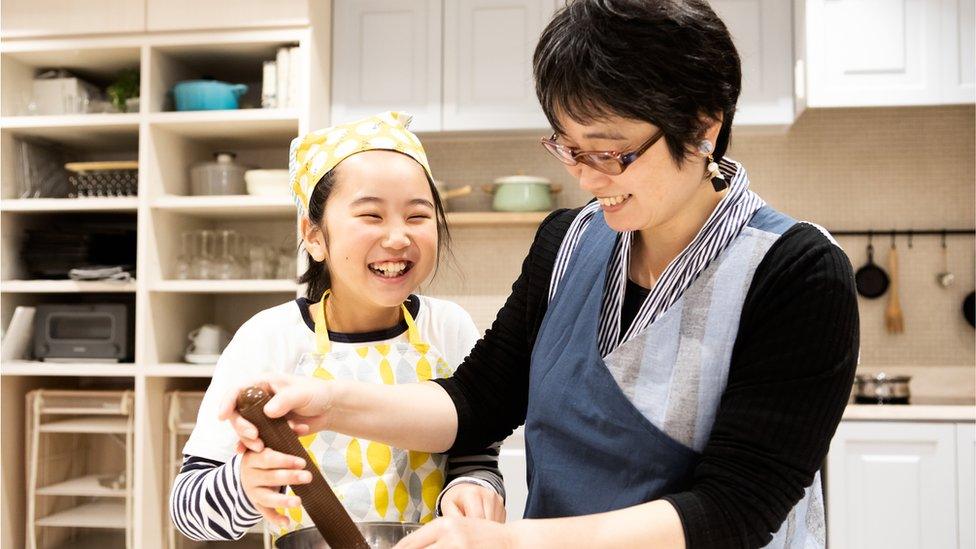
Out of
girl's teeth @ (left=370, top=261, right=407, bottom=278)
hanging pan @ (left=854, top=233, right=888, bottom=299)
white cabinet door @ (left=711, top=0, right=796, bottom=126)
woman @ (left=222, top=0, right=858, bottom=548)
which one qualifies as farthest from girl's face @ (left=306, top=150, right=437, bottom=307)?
hanging pan @ (left=854, top=233, right=888, bottom=299)

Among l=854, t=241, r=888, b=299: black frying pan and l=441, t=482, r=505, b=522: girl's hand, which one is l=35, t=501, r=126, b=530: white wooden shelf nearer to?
l=441, t=482, r=505, b=522: girl's hand

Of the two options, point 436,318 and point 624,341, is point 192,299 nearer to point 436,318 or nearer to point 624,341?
point 436,318

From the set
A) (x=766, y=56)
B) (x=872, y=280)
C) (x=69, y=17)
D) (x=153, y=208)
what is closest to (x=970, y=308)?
(x=872, y=280)

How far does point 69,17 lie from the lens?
10.4 feet

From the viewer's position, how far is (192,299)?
344cm

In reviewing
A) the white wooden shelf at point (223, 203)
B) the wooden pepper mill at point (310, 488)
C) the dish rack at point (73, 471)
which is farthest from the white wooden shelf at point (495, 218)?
the wooden pepper mill at point (310, 488)

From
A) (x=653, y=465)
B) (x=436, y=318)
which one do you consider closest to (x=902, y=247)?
(x=436, y=318)

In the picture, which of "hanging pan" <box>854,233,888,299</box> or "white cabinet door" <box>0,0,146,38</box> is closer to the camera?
"white cabinet door" <box>0,0,146,38</box>

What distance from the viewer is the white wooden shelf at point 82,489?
10.3ft

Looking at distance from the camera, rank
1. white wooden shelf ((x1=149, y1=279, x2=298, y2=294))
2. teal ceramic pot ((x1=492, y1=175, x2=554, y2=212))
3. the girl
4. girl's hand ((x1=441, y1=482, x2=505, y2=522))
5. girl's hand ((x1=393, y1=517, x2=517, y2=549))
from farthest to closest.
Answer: teal ceramic pot ((x1=492, y1=175, x2=554, y2=212)) < white wooden shelf ((x1=149, y1=279, x2=298, y2=294)) < the girl < girl's hand ((x1=441, y1=482, x2=505, y2=522)) < girl's hand ((x1=393, y1=517, x2=517, y2=549))

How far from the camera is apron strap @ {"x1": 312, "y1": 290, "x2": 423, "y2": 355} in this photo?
126 cm

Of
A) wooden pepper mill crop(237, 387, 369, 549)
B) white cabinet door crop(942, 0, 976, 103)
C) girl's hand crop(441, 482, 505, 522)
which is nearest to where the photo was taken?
wooden pepper mill crop(237, 387, 369, 549)

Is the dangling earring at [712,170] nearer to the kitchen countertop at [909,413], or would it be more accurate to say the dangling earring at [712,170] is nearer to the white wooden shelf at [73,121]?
the kitchen countertop at [909,413]

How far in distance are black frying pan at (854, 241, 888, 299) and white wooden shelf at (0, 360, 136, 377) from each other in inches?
112
